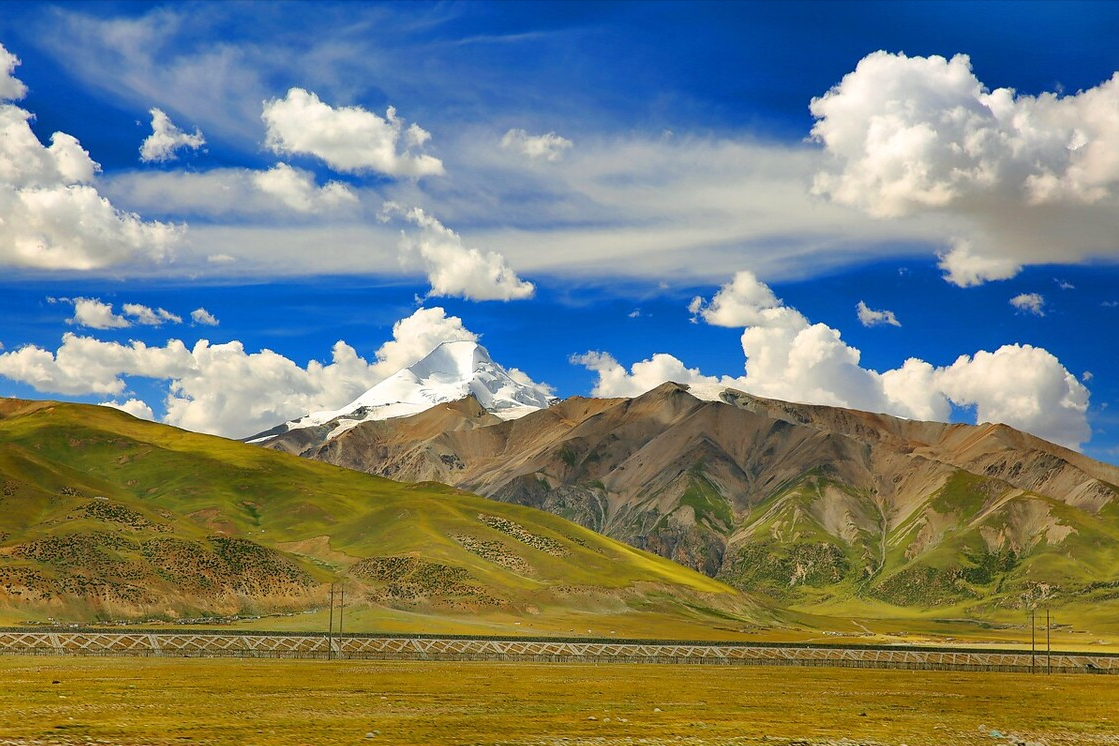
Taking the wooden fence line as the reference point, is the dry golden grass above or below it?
above

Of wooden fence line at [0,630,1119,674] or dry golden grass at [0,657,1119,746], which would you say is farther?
wooden fence line at [0,630,1119,674]

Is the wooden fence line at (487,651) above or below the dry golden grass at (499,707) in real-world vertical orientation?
below

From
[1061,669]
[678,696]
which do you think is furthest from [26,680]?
[1061,669]

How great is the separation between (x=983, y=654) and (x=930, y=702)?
93890 millimetres

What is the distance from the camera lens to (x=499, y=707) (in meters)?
73.1

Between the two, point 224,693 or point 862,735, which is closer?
point 862,735

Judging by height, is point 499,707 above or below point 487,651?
above

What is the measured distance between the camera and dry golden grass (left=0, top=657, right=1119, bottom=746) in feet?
179

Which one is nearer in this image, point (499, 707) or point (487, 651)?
point (499, 707)

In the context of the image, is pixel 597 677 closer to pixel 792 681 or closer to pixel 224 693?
pixel 792 681

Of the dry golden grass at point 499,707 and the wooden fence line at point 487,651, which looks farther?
the wooden fence line at point 487,651

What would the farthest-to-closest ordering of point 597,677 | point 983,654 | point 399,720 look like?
point 983,654
point 597,677
point 399,720

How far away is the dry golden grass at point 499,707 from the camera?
2147 inches

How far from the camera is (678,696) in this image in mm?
86875
